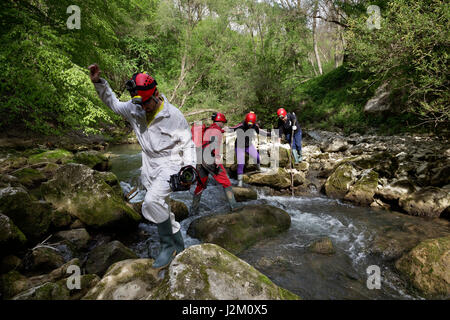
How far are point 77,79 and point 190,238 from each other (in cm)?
601

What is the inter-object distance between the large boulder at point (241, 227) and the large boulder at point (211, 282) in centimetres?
233

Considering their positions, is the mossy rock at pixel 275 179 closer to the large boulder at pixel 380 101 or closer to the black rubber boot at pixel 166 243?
the black rubber boot at pixel 166 243

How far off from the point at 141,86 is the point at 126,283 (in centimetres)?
221

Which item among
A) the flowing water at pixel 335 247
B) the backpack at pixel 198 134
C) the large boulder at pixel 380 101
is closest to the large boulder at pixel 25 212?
the flowing water at pixel 335 247

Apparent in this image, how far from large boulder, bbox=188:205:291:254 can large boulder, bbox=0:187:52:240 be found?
8.87ft

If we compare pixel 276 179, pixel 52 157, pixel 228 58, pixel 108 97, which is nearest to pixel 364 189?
pixel 276 179

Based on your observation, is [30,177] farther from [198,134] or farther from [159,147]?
Answer: [159,147]

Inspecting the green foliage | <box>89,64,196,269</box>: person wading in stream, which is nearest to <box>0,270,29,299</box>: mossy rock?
<box>89,64,196,269</box>: person wading in stream

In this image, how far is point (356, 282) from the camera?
354 centimetres

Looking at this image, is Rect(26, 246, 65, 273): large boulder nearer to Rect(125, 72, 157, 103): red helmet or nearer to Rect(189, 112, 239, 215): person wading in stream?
Rect(125, 72, 157, 103): red helmet

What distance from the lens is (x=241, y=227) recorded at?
4.80 meters
